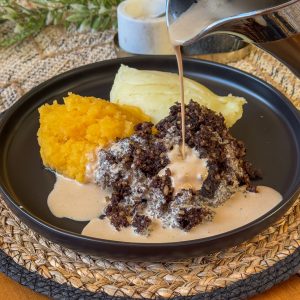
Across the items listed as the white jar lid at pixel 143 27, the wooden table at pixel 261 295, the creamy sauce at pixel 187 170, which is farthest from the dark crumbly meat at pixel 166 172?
the white jar lid at pixel 143 27

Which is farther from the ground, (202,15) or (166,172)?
(202,15)

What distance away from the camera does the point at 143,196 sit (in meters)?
1.42

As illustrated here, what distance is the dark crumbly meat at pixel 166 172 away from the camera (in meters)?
1.37

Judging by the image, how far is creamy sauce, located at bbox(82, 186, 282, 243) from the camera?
1.32m

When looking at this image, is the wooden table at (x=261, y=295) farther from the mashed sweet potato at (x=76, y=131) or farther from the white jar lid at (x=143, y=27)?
the white jar lid at (x=143, y=27)

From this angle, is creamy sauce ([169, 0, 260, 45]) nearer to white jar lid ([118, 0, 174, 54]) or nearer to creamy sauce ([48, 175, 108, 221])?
creamy sauce ([48, 175, 108, 221])

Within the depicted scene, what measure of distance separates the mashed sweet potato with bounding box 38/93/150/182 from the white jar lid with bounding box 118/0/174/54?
2.23 feet

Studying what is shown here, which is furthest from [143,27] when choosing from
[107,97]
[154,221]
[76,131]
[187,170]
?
[154,221]

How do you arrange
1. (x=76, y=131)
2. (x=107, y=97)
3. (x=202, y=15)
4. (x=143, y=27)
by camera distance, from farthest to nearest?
→ (x=143, y=27), (x=107, y=97), (x=76, y=131), (x=202, y=15)

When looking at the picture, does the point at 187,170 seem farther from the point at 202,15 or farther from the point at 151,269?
the point at 202,15

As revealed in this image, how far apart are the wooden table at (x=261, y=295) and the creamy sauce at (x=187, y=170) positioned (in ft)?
1.04

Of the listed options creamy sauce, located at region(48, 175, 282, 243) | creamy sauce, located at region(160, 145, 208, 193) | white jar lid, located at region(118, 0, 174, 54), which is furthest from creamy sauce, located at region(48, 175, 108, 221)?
white jar lid, located at region(118, 0, 174, 54)

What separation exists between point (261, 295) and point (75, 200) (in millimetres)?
537

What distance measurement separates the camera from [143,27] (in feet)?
7.31
